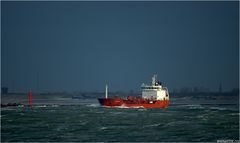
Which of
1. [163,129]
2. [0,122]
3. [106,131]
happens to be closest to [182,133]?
[163,129]

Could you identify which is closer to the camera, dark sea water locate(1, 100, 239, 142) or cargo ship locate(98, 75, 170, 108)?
dark sea water locate(1, 100, 239, 142)

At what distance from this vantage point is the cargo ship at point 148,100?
92.5 m

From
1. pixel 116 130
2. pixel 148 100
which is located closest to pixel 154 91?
pixel 148 100

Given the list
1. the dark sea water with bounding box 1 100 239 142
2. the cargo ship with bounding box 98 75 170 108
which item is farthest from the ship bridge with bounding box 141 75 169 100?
the dark sea water with bounding box 1 100 239 142

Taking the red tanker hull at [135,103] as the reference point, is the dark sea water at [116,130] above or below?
below

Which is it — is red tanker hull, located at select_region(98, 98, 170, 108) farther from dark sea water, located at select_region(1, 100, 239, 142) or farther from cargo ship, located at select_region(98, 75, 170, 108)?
dark sea water, located at select_region(1, 100, 239, 142)

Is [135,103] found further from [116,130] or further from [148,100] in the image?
[116,130]

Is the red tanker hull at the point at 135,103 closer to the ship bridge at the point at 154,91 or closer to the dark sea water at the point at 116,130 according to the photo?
the ship bridge at the point at 154,91

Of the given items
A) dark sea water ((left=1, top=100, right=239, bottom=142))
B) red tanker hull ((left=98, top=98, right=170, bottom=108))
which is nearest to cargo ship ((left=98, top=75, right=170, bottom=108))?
red tanker hull ((left=98, top=98, right=170, bottom=108))

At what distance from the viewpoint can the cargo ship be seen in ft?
303

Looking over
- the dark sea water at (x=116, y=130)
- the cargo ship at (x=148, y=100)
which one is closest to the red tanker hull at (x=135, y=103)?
the cargo ship at (x=148, y=100)

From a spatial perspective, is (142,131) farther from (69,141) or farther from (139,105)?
(139,105)

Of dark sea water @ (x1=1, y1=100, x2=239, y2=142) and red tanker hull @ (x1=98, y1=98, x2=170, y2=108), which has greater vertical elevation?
red tanker hull @ (x1=98, y1=98, x2=170, y2=108)

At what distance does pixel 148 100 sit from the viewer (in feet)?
306
